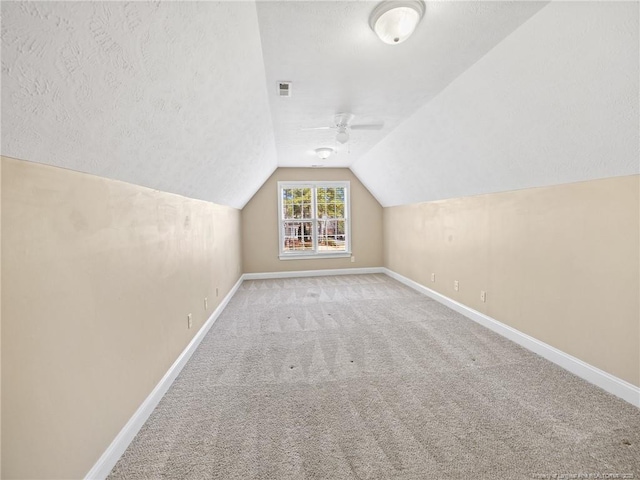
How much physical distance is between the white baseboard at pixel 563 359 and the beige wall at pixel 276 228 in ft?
9.44

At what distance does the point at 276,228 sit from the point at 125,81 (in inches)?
204

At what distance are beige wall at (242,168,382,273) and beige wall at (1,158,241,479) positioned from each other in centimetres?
393

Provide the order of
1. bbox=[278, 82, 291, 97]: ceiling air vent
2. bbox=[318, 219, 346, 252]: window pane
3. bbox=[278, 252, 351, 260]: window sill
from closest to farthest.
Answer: bbox=[278, 82, 291, 97]: ceiling air vent → bbox=[278, 252, 351, 260]: window sill → bbox=[318, 219, 346, 252]: window pane

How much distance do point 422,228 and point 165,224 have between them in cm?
389

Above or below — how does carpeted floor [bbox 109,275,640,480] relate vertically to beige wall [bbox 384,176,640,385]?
below

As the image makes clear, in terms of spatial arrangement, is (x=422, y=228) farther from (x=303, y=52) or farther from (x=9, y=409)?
(x=9, y=409)

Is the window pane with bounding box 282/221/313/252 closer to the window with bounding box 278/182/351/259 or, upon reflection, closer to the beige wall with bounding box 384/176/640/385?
the window with bounding box 278/182/351/259

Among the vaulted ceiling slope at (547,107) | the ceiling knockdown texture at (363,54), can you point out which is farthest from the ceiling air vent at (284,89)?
the vaulted ceiling slope at (547,107)

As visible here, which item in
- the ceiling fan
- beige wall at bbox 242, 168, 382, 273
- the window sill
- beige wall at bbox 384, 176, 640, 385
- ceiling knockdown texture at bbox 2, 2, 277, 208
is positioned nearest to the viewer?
ceiling knockdown texture at bbox 2, 2, 277, 208

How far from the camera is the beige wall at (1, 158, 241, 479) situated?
41.4 inches

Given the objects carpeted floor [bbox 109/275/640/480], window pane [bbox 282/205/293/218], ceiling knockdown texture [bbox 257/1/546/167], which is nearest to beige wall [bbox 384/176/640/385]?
carpeted floor [bbox 109/275/640/480]

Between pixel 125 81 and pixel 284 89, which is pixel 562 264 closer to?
pixel 284 89

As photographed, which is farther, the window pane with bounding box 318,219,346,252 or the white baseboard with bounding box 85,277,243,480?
the window pane with bounding box 318,219,346,252

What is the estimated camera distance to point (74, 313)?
1340 millimetres
